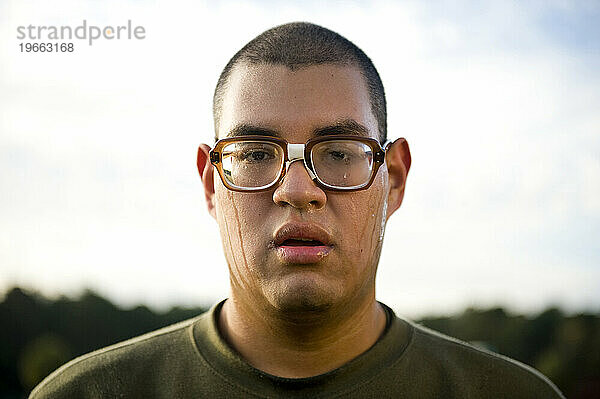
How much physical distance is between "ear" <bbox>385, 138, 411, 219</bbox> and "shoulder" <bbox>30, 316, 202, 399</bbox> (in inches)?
56.2

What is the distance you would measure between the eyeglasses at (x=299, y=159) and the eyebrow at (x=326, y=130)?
4cm

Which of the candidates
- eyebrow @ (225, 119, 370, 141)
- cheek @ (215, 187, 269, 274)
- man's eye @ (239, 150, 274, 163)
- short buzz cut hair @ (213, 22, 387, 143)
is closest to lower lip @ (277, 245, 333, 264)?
cheek @ (215, 187, 269, 274)

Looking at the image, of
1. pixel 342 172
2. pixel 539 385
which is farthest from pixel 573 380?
pixel 342 172

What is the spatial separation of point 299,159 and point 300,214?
0.93ft

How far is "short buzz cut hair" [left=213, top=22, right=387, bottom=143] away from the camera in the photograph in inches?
147

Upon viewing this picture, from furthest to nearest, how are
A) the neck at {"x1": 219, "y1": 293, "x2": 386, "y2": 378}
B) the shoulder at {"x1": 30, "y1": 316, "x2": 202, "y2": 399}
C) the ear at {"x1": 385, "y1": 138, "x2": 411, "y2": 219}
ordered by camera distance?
1. the ear at {"x1": 385, "y1": 138, "x2": 411, "y2": 219}
2. the shoulder at {"x1": 30, "y1": 316, "x2": 202, "y2": 399}
3. the neck at {"x1": 219, "y1": 293, "x2": 386, "y2": 378}

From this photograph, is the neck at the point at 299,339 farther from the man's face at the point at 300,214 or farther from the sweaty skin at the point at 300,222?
the man's face at the point at 300,214

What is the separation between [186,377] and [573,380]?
1724 cm

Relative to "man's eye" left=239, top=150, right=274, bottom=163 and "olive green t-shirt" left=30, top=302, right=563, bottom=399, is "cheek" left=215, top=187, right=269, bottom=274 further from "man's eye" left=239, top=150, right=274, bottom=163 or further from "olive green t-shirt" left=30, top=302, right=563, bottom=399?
"olive green t-shirt" left=30, top=302, right=563, bottom=399

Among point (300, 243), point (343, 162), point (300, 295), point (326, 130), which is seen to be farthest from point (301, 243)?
point (326, 130)

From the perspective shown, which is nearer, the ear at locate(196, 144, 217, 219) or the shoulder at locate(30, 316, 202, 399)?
the shoulder at locate(30, 316, 202, 399)

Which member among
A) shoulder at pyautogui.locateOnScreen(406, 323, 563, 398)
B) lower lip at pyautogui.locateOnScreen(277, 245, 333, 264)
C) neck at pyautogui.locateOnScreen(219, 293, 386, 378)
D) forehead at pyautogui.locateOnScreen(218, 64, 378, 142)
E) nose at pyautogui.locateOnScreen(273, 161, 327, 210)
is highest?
forehead at pyautogui.locateOnScreen(218, 64, 378, 142)

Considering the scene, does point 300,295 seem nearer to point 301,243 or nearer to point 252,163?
point 301,243

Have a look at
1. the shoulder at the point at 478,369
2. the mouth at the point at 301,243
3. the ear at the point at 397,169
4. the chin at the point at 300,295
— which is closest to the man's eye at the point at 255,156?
the mouth at the point at 301,243
